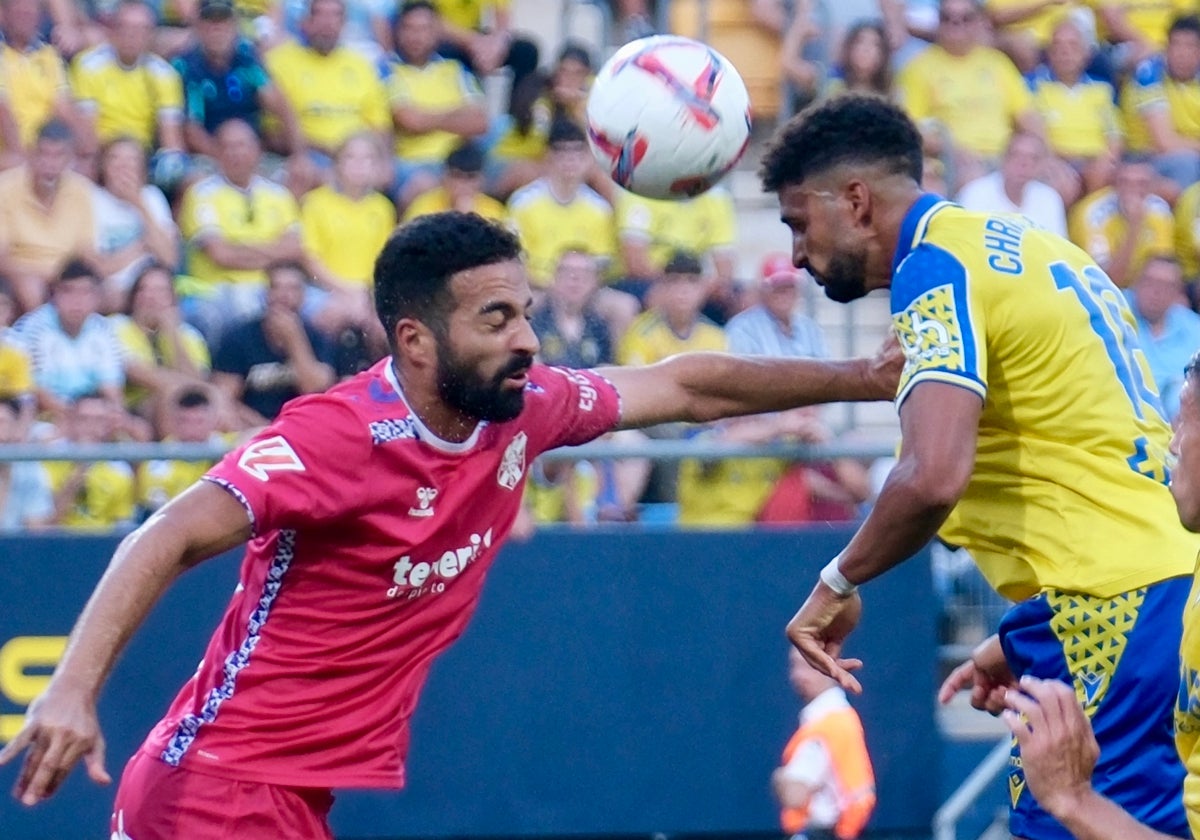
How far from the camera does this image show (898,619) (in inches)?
353

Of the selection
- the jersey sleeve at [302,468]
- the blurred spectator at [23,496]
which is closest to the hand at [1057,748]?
the jersey sleeve at [302,468]

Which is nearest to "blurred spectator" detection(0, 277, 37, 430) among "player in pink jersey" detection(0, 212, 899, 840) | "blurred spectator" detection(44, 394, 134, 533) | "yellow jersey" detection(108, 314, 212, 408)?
"blurred spectator" detection(44, 394, 134, 533)

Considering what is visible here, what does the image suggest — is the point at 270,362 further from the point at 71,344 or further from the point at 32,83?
the point at 32,83

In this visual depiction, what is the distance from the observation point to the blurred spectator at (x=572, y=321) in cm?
951

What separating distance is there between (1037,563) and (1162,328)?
6.03 m

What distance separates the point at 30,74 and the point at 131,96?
575 mm

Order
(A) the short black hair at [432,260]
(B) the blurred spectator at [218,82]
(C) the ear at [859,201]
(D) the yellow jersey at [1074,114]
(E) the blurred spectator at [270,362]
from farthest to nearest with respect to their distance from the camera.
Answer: (D) the yellow jersey at [1074,114], (B) the blurred spectator at [218,82], (E) the blurred spectator at [270,362], (A) the short black hair at [432,260], (C) the ear at [859,201]

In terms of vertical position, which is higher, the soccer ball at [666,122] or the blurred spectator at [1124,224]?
the soccer ball at [666,122]

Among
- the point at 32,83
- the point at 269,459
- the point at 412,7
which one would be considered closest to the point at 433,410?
the point at 269,459

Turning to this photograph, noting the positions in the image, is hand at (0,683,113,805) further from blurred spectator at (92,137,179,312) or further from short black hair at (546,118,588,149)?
short black hair at (546,118,588,149)

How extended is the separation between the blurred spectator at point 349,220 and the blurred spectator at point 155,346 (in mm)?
948

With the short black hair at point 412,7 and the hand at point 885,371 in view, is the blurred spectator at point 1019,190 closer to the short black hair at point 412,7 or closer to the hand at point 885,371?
the short black hair at point 412,7

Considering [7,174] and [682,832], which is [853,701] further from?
[7,174]

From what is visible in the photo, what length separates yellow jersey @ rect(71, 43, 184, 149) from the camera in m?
10.4
